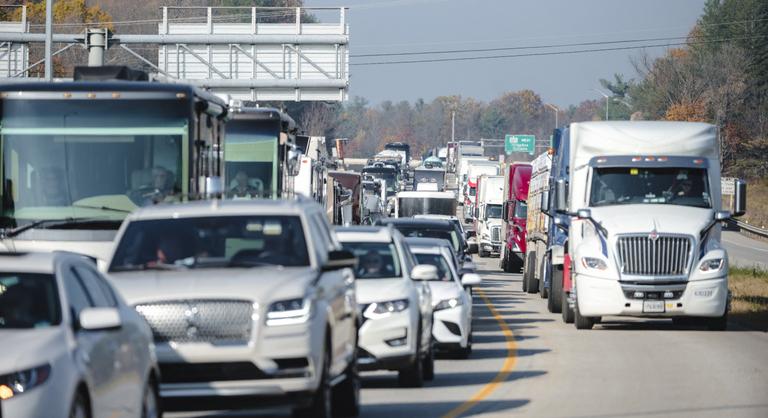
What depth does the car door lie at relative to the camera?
390 inches

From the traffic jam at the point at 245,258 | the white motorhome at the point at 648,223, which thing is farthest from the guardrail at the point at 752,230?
the white motorhome at the point at 648,223

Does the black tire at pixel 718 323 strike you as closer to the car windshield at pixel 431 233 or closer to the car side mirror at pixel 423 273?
the car windshield at pixel 431 233

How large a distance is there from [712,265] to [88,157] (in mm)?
12186

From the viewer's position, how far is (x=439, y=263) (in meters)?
22.7

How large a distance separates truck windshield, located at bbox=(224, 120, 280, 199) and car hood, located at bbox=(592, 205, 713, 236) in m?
5.61

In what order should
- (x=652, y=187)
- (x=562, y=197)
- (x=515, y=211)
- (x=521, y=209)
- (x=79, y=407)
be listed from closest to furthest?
(x=79, y=407)
(x=652, y=187)
(x=562, y=197)
(x=521, y=209)
(x=515, y=211)

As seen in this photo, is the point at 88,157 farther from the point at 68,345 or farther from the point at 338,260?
the point at 68,345

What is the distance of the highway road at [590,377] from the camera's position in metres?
15.3

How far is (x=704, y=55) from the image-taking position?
12125 cm

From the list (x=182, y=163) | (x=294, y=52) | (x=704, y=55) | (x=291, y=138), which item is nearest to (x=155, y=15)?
(x=704, y=55)

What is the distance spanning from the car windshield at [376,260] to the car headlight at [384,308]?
0.80 meters

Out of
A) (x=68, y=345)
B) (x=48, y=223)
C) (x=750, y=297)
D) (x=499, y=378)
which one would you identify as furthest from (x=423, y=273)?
(x=750, y=297)

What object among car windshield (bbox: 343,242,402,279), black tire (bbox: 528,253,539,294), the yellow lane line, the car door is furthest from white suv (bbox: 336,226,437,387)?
black tire (bbox: 528,253,539,294)

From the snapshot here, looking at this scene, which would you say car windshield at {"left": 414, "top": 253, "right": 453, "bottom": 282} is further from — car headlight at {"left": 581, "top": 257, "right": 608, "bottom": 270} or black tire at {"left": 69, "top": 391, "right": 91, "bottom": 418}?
black tire at {"left": 69, "top": 391, "right": 91, "bottom": 418}
